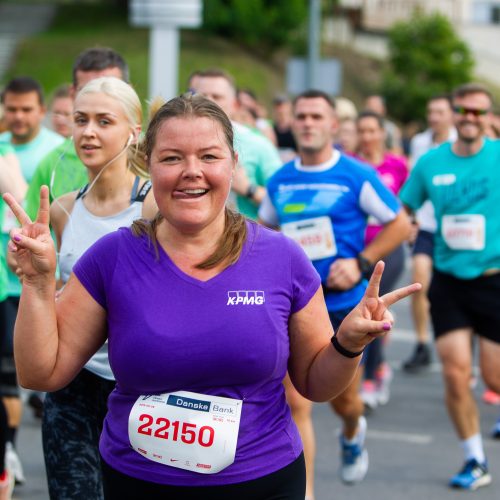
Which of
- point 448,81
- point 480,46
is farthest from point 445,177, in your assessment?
point 480,46

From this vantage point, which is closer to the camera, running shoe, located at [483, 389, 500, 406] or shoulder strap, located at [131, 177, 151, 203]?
shoulder strap, located at [131, 177, 151, 203]

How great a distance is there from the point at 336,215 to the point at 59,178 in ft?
5.97

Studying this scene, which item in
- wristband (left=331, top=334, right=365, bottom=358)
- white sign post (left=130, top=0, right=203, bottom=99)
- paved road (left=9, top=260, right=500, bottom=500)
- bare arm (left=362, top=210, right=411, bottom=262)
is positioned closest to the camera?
wristband (left=331, top=334, right=365, bottom=358)

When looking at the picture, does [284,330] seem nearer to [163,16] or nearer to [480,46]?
[163,16]

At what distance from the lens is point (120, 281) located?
323 cm

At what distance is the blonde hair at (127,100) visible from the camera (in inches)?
169

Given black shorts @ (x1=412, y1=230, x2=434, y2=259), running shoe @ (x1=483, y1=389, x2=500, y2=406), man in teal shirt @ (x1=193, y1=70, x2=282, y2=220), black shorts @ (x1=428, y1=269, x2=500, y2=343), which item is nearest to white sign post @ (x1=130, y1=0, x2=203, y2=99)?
black shorts @ (x1=412, y1=230, x2=434, y2=259)

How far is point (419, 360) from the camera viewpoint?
10250 millimetres

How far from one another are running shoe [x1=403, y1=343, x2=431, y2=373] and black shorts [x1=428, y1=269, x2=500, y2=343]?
3316 mm

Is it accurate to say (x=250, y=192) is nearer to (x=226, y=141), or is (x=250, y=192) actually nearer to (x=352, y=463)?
→ (x=352, y=463)

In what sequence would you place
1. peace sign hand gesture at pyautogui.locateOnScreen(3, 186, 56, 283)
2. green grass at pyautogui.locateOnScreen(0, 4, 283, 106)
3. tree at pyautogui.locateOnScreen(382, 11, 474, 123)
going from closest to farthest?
1. peace sign hand gesture at pyautogui.locateOnScreen(3, 186, 56, 283)
2. green grass at pyautogui.locateOnScreen(0, 4, 283, 106)
3. tree at pyautogui.locateOnScreen(382, 11, 474, 123)

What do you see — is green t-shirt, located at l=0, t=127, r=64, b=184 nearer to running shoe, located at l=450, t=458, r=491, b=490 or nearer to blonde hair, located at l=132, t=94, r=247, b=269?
running shoe, located at l=450, t=458, r=491, b=490

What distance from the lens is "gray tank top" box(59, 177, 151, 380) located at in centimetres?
422

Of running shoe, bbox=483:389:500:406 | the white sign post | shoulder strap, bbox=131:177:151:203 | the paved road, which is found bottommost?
the paved road
